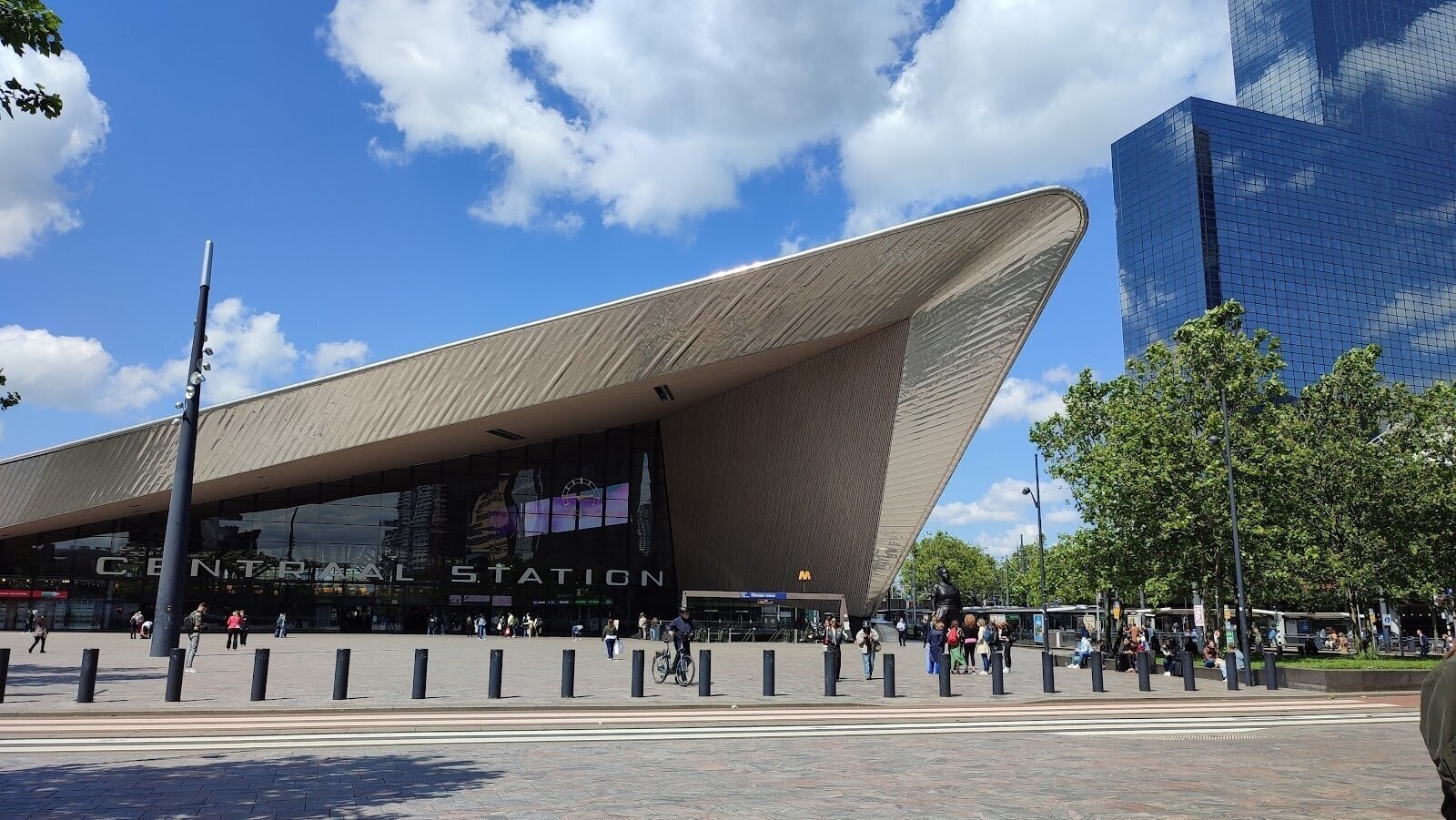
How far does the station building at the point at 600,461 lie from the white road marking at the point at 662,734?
18315 millimetres

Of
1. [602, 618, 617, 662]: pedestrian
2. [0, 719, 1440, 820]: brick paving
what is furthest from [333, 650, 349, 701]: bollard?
[602, 618, 617, 662]: pedestrian

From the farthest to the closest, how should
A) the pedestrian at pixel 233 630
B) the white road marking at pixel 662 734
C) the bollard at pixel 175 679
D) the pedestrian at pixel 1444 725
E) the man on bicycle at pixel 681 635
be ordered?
the pedestrian at pixel 233 630, the man on bicycle at pixel 681 635, the bollard at pixel 175 679, the white road marking at pixel 662 734, the pedestrian at pixel 1444 725

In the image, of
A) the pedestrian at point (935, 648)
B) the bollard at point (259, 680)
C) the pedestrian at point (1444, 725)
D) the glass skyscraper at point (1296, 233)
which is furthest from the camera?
the glass skyscraper at point (1296, 233)

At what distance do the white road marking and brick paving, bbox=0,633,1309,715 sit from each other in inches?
102

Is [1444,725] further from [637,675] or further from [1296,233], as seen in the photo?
[1296,233]

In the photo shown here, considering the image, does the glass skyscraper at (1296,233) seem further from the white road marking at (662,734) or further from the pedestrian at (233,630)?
the pedestrian at (233,630)

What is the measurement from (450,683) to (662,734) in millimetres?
7351

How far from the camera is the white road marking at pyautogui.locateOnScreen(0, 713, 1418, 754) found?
9.55 meters

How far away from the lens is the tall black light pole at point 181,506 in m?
21.7

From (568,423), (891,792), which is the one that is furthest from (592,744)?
(568,423)

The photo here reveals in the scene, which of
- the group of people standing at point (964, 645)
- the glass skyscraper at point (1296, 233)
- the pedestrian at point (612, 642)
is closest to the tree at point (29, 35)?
the group of people standing at point (964, 645)

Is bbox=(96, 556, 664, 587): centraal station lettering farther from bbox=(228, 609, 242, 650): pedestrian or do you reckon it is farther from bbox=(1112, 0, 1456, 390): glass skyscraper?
bbox=(1112, 0, 1456, 390): glass skyscraper

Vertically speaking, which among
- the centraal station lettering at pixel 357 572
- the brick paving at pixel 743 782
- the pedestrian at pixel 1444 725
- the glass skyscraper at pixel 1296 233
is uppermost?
the glass skyscraper at pixel 1296 233

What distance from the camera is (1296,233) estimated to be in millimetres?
114750
